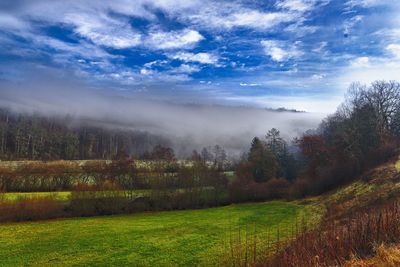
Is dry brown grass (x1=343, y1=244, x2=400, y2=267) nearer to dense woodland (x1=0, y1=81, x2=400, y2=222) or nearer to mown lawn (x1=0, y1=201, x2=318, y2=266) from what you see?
mown lawn (x1=0, y1=201, x2=318, y2=266)

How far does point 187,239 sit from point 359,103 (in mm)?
64898

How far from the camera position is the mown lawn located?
34000 mm

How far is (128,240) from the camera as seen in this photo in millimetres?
43000

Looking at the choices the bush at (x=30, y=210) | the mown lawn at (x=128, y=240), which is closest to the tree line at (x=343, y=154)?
the mown lawn at (x=128, y=240)

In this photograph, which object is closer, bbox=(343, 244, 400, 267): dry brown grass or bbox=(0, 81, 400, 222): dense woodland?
bbox=(343, 244, 400, 267): dry brown grass

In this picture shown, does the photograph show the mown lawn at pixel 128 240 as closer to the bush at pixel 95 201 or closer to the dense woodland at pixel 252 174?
the bush at pixel 95 201

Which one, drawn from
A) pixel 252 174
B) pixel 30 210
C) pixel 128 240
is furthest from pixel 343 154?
pixel 30 210

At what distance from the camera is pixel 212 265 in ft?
97.8

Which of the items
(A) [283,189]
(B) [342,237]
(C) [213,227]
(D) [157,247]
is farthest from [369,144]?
(B) [342,237]

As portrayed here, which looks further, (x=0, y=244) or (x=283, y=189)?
(x=283, y=189)

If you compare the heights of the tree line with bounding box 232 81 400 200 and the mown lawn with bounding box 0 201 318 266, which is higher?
the tree line with bounding box 232 81 400 200

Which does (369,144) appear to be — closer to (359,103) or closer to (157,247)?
(359,103)

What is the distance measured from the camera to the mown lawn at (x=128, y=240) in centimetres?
3400

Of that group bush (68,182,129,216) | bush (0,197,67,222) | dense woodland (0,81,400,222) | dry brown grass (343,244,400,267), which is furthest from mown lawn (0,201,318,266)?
dry brown grass (343,244,400,267)
